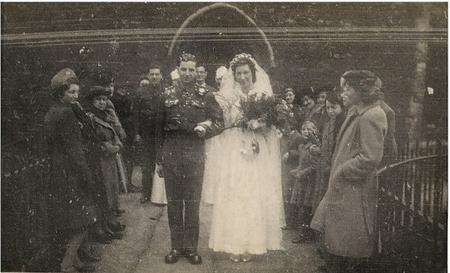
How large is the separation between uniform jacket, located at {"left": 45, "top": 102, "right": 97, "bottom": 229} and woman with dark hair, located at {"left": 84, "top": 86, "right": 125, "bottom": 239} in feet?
0.25

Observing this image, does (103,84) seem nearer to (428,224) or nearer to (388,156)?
(388,156)

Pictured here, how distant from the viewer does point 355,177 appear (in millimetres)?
4004

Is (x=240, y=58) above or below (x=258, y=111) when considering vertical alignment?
above

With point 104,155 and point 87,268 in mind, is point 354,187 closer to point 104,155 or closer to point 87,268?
point 104,155

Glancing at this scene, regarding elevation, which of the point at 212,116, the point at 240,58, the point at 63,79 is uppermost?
the point at 240,58

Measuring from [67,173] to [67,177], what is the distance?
0.10ft

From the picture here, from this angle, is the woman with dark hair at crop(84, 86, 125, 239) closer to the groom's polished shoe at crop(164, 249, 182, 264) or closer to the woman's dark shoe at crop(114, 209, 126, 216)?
the woman's dark shoe at crop(114, 209, 126, 216)

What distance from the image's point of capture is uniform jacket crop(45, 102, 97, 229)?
4102 millimetres

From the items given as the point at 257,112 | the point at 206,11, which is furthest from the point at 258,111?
the point at 206,11

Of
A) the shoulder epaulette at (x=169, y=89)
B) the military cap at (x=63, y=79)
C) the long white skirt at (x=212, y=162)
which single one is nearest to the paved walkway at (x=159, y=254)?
the long white skirt at (x=212, y=162)

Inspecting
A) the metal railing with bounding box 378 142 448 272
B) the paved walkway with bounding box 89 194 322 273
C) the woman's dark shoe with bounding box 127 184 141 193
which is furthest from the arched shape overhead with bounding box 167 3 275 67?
the metal railing with bounding box 378 142 448 272

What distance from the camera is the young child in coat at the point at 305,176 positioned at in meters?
4.04

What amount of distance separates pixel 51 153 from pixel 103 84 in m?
0.62

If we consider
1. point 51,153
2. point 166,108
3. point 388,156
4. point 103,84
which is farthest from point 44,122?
point 388,156
